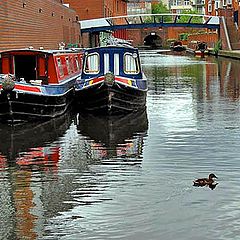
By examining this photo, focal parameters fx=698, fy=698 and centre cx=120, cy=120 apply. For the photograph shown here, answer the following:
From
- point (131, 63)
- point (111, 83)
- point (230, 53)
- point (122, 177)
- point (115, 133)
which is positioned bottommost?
point (230, 53)

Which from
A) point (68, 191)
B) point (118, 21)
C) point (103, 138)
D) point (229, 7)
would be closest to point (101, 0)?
point (118, 21)

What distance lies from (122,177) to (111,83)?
24.9 ft

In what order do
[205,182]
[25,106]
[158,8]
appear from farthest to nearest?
[158,8] < [25,106] < [205,182]

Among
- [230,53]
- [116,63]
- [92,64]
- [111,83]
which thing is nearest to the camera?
[111,83]

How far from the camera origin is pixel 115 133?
16047 mm

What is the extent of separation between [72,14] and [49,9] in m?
15.1

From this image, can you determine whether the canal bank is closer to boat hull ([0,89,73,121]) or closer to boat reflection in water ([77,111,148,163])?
boat reflection in water ([77,111,148,163])

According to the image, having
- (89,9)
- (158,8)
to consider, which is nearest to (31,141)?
(89,9)

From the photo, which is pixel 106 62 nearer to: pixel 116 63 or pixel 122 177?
pixel 116 63

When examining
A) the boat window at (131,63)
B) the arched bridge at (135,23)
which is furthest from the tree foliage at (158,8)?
the boat window at (131,63)

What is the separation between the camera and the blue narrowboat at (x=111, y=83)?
18.7 m

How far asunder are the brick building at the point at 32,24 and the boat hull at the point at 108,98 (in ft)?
19.6

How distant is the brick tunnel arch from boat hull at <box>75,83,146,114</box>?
99704mm

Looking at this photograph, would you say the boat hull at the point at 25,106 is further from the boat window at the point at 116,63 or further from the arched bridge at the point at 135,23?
the arched bridge at the point at 135,23
